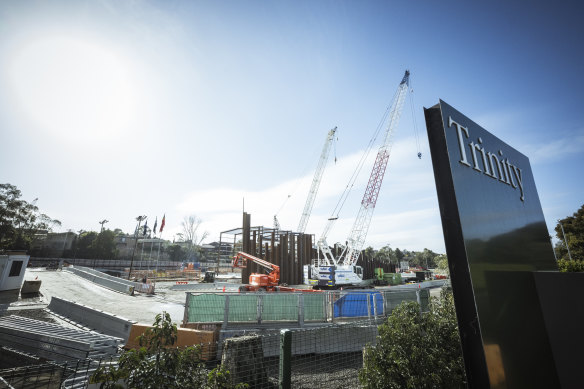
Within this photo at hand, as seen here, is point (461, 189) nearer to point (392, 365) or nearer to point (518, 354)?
point (518, 354)

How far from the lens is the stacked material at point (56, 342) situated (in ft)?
20.5

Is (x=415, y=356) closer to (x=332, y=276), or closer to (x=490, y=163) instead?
(x=490, y=163)

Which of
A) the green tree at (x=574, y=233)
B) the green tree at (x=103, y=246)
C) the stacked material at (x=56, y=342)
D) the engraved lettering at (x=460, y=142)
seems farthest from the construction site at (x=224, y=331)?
the green tree at (x=103, y=246)

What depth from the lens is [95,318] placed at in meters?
9.64

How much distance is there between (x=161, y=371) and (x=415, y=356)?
280 centimetres

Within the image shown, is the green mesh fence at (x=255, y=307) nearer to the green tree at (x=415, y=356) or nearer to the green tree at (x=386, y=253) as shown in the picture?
the green tree at (x=415, y=356)

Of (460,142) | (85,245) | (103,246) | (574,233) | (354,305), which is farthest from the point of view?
(85,245)

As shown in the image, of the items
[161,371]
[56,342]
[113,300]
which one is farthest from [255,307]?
[113,300]

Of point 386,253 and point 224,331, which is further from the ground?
point 386,253

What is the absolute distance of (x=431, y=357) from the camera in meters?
2.97

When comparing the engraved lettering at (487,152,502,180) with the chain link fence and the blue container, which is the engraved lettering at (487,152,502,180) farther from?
the blue container

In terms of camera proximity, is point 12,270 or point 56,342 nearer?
point 56,342

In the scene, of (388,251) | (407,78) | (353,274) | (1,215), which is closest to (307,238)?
(353,274)

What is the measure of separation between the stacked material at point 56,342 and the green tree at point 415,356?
616 cm
